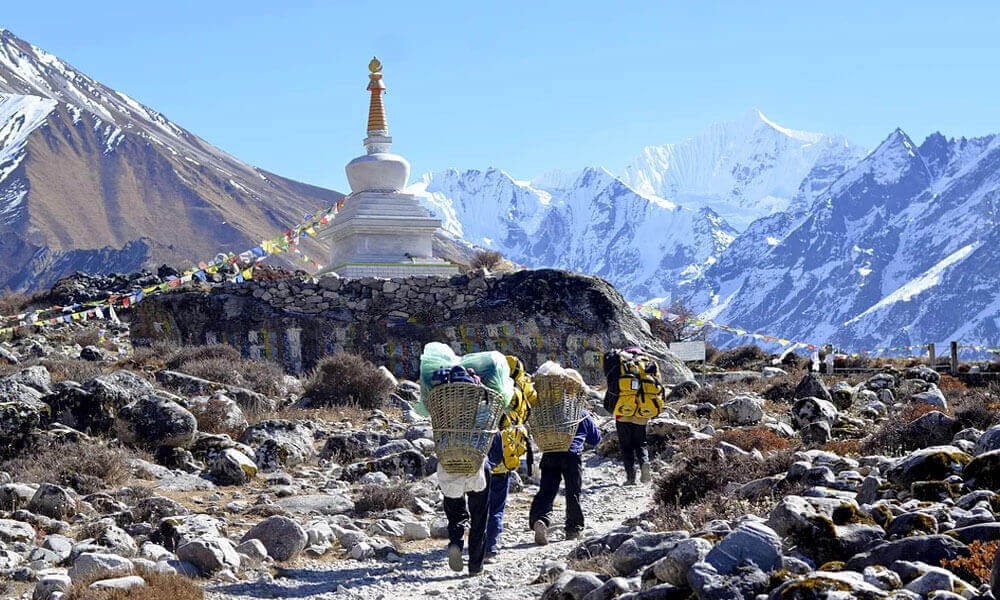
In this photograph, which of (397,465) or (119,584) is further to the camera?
(397,465)

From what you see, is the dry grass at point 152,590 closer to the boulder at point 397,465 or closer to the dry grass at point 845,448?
the boulder at point 397,465

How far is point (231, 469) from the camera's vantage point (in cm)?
1227

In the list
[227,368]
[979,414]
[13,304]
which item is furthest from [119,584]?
[13,304]

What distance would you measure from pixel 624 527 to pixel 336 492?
11.8 feet

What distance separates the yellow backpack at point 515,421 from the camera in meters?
8.99

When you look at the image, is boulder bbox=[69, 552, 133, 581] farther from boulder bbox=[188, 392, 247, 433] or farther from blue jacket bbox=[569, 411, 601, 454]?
boulder bbox=[188, 392, 247, 433]

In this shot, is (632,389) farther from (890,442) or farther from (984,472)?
(984,472)

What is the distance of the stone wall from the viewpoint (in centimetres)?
2381

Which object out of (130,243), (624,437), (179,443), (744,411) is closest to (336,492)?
(179,443)

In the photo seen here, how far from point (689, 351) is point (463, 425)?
49.5ft

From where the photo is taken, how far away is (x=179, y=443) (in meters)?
13.1

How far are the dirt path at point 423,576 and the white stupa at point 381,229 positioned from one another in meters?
17.8

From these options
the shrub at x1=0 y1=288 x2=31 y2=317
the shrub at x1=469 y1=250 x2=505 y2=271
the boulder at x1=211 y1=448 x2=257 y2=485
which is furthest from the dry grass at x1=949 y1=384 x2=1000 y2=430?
the shrub at x1=0 y1=288 x2=31 y2=317

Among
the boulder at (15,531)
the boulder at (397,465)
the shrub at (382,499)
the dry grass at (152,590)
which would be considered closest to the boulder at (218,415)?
the boulder at (397,465)
